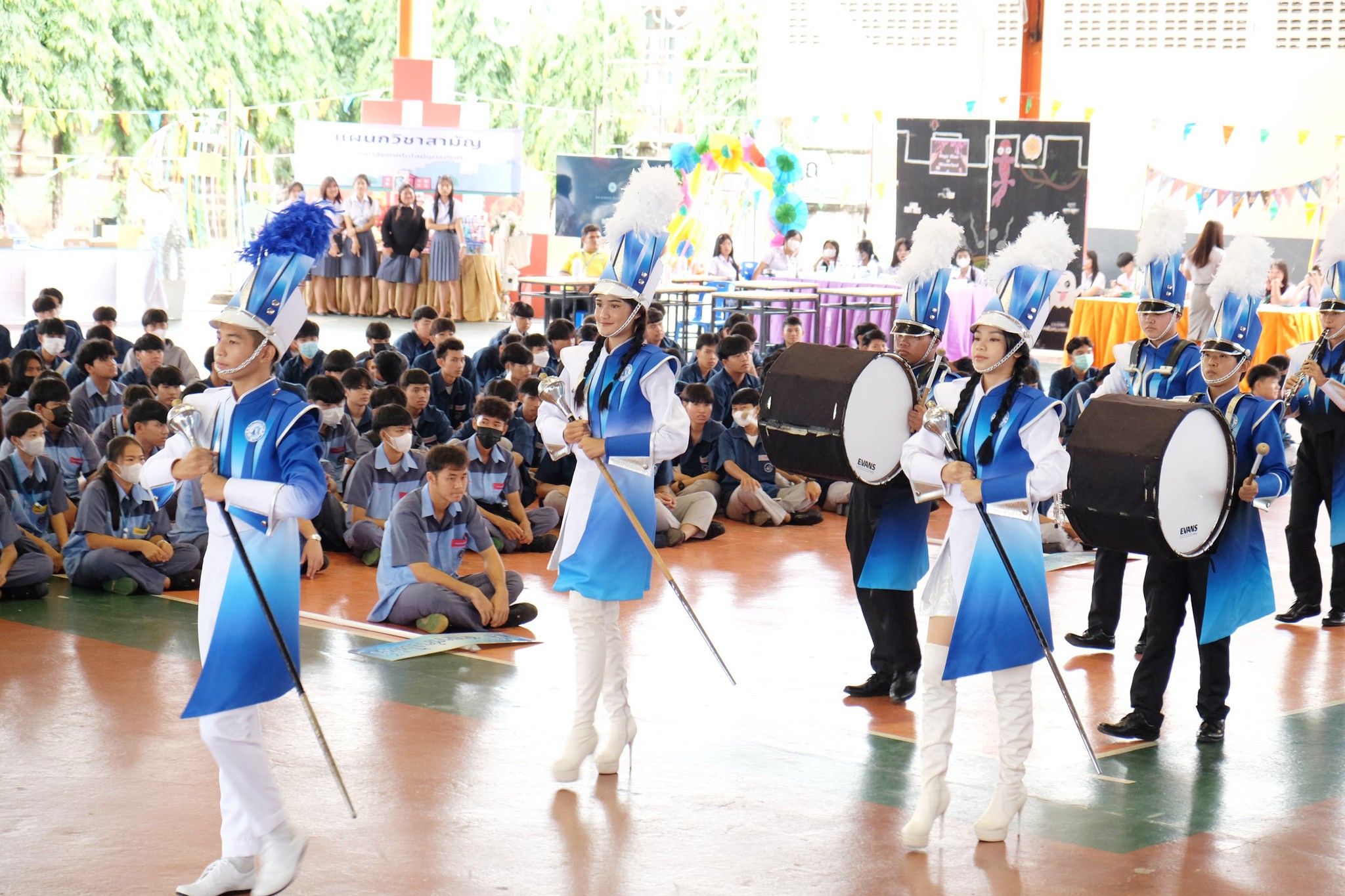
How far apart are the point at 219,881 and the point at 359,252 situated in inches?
649

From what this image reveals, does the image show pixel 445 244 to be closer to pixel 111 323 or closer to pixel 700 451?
pixel 111 323

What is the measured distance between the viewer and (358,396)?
31.8ft

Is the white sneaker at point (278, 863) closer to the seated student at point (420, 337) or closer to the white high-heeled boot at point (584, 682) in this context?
the white high-heeled boot at point (584, 682)

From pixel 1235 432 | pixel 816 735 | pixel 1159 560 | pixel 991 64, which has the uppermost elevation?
pixel 991 64

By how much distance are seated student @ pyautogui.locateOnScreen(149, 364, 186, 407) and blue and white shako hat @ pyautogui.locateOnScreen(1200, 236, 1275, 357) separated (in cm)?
551

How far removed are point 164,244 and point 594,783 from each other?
50.7ft

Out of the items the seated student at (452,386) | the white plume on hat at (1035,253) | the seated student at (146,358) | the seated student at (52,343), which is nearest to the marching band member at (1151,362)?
the white plume on hat at (1035,253)

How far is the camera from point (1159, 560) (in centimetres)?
606

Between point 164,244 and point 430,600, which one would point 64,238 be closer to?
point 164,244

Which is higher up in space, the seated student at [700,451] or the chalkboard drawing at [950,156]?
the chalkboard drawing at [950,156]

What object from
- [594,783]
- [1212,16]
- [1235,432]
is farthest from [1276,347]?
[594,783]

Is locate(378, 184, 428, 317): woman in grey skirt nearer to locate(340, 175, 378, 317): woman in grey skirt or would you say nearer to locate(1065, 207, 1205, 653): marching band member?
locate(340, 175, 378, 317): woman in grey skirt

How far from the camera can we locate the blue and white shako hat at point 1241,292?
7.40 meters

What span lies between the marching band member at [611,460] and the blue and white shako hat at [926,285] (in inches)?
52.9
